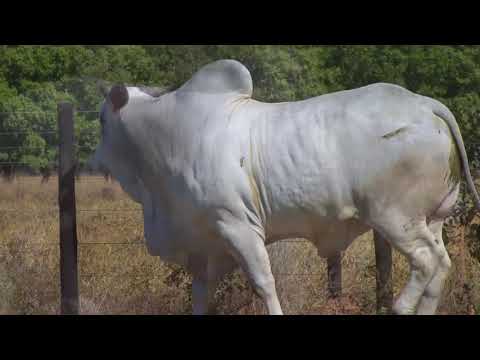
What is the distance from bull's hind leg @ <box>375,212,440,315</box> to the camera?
5609 millimetres

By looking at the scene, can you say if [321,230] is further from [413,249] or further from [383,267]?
[383,267]

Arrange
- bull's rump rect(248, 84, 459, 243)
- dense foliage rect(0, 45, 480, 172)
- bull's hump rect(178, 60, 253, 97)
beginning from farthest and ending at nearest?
1. dense foliage rect(0, 45, 480, 172)
2. bull's hump rect(178, 60, 253, 97)
3. bull's rump rect(248, 84, 459, 243)

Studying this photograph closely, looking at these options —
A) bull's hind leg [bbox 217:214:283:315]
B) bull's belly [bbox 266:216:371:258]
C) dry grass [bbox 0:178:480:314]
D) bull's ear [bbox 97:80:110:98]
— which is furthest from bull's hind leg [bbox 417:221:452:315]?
bull's ear [bbox 97:80:110:98]

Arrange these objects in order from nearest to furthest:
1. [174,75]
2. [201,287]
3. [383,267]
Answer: [201,287], [383,267], [174,75]

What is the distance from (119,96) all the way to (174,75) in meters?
3.27

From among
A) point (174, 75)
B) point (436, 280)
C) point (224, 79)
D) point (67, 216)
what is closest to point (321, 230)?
point (436, 280)

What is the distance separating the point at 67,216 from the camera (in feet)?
22.6

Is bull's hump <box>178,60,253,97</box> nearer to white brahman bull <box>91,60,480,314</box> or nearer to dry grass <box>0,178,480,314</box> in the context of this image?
white brahman bull <box>91,60,480,314</box>

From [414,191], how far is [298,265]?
6.00 ft

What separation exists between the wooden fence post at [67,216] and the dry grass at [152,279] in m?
0.27

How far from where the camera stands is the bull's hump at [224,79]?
6172 millimetres

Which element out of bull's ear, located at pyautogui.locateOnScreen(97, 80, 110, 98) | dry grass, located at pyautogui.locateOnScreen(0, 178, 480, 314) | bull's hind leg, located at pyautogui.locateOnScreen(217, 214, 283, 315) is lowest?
dry grass, located at pyautogui.locateOnScreen(0, 178, 480, 314)

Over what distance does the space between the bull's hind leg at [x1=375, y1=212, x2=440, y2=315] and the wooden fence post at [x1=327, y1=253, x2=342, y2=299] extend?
1.08 metres

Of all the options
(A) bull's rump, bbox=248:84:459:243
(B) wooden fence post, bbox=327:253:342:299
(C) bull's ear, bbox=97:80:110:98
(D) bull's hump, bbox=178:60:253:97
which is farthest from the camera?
(B) wooden fence post, bbox=327:253:342:299
